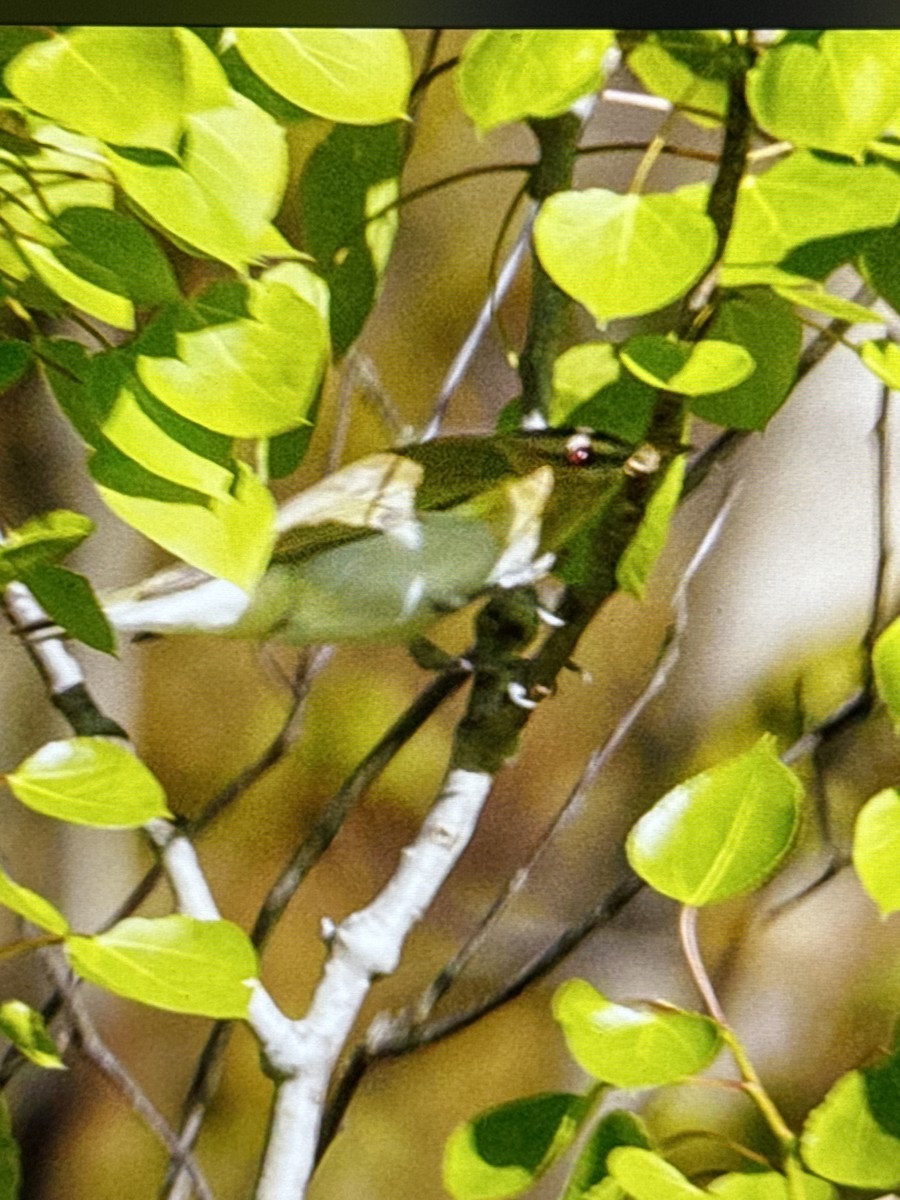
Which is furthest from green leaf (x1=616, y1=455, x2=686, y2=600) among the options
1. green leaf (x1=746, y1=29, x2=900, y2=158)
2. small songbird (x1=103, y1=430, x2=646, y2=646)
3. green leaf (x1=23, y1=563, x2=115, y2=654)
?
green leaf (x1=23, y1=563, x2=115, y2=654)

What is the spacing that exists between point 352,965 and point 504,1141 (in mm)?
117

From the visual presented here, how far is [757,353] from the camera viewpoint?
58cm

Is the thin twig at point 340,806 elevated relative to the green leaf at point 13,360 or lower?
lower

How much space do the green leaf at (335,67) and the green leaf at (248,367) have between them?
83mm

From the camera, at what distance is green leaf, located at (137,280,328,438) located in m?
0.55

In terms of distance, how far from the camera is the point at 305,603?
23.7 inches

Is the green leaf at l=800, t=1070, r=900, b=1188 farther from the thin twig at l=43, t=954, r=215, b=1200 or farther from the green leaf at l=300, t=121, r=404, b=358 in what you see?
the green leaf at l=300, t=121, r=404, b=358

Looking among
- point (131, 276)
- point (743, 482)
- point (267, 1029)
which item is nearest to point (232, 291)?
point (131, 276)

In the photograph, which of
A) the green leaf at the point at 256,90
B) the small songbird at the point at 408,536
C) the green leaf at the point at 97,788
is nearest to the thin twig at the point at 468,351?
the small songbird at the point at 408,536

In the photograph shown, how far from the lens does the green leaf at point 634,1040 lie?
61 centimetres

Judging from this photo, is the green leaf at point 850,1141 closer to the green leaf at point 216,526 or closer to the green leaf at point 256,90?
the green leaf at point 216,526

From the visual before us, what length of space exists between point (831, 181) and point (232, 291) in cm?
27

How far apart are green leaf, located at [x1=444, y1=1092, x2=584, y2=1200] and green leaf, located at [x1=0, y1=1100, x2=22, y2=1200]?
0.22 m

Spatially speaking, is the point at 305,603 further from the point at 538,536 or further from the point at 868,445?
the point at 868,445
